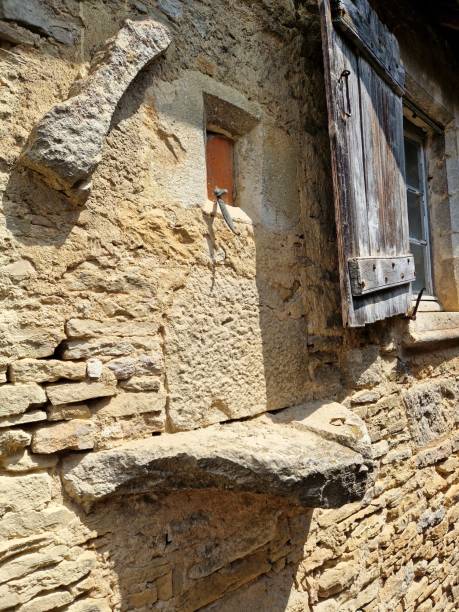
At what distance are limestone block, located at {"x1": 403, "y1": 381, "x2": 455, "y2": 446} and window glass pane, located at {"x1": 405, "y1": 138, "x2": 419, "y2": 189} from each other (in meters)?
1.47

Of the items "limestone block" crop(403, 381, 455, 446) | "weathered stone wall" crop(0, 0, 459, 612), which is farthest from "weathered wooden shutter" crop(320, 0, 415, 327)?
"limestone block" crop(403, 381, 455, 446)

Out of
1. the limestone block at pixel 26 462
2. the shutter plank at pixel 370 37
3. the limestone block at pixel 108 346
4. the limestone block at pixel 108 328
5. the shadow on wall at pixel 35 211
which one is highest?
the shutter plank at pixel 370 37

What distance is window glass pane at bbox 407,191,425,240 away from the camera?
3.63m

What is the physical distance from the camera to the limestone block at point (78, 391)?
1508mm

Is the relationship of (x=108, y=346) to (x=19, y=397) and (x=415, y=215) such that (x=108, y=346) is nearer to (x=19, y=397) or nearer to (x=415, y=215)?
(x=19, y=397)

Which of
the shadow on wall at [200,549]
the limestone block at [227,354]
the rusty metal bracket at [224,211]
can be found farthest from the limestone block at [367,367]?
the rusty metal bracket at [224,211]

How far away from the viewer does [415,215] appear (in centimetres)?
367

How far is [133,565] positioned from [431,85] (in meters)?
3.45

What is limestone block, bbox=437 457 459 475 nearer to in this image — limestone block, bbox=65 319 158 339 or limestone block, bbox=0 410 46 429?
limestone block, bbox=65 319 158 339

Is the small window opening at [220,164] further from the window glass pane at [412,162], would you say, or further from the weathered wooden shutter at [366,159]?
the window glass pane at [412,162]

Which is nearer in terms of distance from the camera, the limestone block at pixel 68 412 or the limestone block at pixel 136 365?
the limestone block at pixel 68 412

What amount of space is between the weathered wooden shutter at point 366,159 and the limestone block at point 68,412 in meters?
1.11

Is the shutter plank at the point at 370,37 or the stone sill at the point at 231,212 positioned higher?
the shutter plank at the point at 370,37

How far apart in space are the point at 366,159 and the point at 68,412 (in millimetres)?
1778
